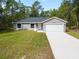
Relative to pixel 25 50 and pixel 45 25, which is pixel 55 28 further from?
pixel 25 50

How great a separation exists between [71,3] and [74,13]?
331cm

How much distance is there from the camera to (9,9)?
5294cm

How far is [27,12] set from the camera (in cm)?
6412

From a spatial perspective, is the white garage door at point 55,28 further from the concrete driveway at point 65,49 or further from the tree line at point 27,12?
the concrete driveway at point 65,49


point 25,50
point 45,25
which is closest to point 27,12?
point 45,25

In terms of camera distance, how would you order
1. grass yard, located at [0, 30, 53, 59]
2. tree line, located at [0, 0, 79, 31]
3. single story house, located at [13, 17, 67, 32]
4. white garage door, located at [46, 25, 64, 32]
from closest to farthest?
1. grass yard, located at [0, 30, 53, 59]
2. white garage door, located at [46, 25, 64, 32]
3. single story house, located at [13, 17, 67, 32]
4. tree line, located at [0, 0, 79, 31]

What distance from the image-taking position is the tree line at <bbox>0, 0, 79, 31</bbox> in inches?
1712

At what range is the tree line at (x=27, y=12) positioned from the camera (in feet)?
143

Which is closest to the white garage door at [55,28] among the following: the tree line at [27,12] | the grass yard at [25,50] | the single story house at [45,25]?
the single story house at [45,25]

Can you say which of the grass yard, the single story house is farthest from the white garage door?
the grass yard

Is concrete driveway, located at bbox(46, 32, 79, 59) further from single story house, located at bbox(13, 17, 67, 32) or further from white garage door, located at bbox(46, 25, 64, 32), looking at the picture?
single story house, located at bbox(13, 17, 67, 32)

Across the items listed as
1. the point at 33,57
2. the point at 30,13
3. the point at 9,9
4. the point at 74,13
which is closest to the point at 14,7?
the point at 9,9

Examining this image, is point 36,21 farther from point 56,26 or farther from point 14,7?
point 14,7

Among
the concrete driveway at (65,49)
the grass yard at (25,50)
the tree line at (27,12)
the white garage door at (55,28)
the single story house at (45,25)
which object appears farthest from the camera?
the tree line at (27,12)
